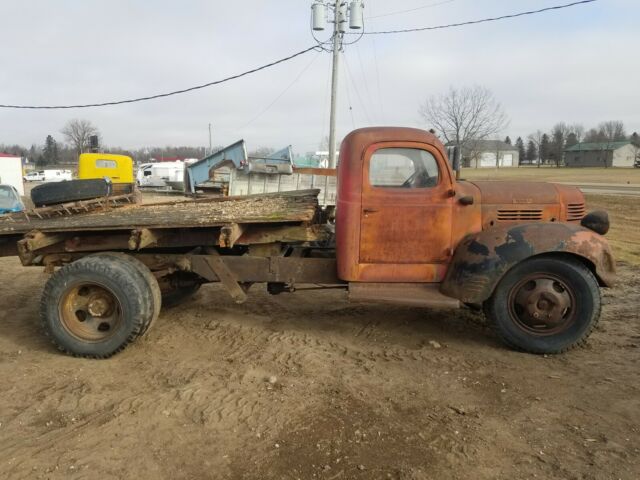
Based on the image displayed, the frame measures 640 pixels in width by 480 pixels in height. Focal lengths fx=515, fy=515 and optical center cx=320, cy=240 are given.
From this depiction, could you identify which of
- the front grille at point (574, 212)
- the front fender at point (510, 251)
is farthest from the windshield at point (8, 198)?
the front grille at point (574, 212)

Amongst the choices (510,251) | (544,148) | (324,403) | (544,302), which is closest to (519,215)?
(510,251)

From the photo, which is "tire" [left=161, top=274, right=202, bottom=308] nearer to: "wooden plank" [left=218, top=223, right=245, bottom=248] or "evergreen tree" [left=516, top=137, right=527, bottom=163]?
"wooden plank" [left=218, top=223, right=245, bottom=248]

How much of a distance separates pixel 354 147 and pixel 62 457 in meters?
3.27

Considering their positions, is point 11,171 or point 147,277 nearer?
point 147,277

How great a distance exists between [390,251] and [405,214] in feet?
1.19

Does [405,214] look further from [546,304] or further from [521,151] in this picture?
[521,151]

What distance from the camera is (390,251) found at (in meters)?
4.68

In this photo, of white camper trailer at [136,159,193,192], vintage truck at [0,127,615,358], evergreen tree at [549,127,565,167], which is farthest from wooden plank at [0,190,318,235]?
evergreen tree at [549,127,565,167]

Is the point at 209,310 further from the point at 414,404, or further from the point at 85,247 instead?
the point at 414,404

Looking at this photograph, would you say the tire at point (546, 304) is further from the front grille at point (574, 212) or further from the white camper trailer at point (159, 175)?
the white camper trailer at point (159, 175)

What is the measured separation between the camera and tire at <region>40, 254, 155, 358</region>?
4660mm

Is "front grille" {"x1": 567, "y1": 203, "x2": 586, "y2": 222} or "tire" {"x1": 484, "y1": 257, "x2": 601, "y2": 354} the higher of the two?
"front grille" {"x1": 567, "y1": 203, "x2": 586, "y2": 222}

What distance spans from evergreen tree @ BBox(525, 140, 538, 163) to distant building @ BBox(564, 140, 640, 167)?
12425 millimetres

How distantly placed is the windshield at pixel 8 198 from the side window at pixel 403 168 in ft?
33.1
